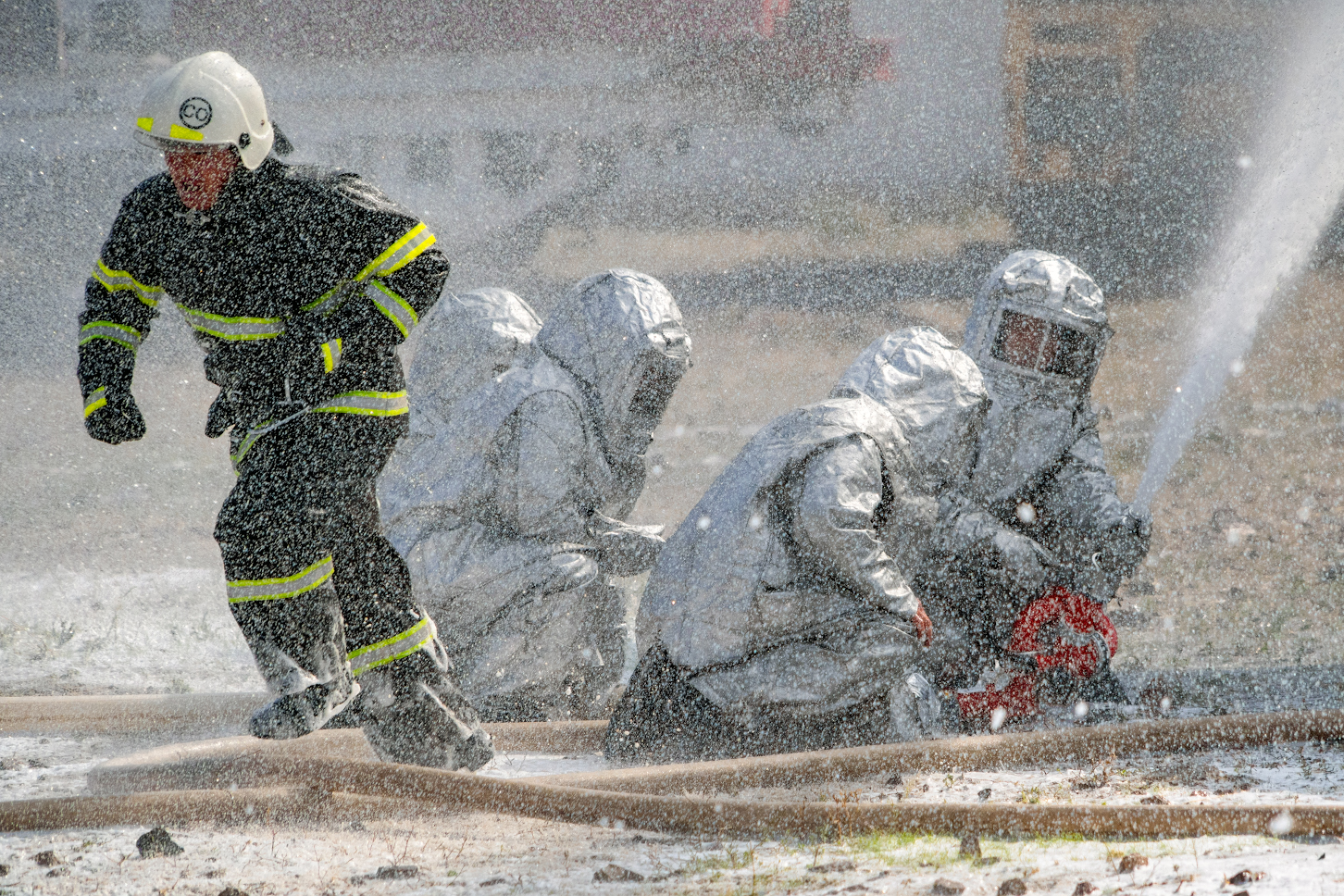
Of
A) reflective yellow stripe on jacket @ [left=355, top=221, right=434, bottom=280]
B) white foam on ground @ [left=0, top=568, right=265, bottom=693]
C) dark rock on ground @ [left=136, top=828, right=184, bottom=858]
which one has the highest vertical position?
reflective yellow stripe on jacket @ [left=355, top=221, right=434, bottom=280]

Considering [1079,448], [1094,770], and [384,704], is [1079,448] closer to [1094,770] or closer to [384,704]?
[1094,770]

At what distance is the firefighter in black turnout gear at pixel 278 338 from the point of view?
3023 mm

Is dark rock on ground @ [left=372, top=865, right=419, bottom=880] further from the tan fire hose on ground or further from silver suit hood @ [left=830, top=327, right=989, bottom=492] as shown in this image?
silver suit hood @ [left=830, top=327, right=989, bottom=492]

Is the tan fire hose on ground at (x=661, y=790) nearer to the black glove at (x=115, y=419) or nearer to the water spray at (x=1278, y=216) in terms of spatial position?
the black glove at (x=115, y=419)

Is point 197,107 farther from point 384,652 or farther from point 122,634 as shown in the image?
point 122,634

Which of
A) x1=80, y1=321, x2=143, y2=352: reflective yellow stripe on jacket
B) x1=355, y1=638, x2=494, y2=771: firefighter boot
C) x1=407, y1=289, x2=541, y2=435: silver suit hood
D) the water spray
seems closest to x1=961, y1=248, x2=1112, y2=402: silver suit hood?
x1=407, y1=289, x2=541, y2=435: silver suit hood

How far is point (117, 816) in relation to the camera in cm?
292

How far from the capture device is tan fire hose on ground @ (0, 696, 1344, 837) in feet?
8.86

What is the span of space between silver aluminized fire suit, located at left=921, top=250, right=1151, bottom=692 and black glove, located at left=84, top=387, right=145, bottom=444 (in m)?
2.54

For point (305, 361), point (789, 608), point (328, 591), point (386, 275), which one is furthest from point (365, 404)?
point (789, 608)

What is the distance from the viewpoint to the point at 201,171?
295 centimetres

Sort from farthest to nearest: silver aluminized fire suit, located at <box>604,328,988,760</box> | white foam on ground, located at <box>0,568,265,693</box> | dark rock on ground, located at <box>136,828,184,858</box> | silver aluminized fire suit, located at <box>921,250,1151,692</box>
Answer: white foam on ground, located at <box>0,568,265,693</box>
silver aluminized fire suit, located at <box>921,250,1151,692</box>
silver aluminized fire suit, located at <box>604,328,988,760</box>
dark rock on ground, located at <box>136,828,184,858</box>

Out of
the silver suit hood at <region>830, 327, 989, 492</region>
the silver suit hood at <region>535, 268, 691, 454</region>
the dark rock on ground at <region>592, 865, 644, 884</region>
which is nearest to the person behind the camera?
the dark rock on ground at <region>592, 865, 644, 884</region>

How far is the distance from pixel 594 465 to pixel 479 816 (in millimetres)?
1462
